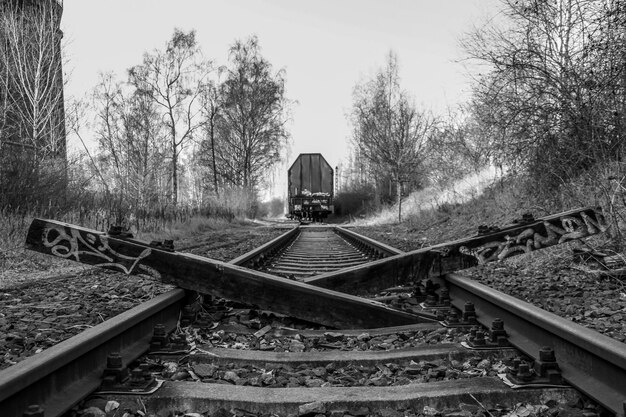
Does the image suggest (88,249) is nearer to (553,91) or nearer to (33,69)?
(553,91)

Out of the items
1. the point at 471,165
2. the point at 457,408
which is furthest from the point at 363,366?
the point at 471,165

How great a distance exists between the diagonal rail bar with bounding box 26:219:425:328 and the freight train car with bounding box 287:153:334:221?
2803cm

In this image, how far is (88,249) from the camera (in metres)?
3.70

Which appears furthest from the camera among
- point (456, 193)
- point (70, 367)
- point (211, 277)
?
point (456, 193)

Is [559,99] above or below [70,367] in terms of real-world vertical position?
above

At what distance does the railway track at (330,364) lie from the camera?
2145mm

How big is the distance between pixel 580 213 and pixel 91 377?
12.3 feet

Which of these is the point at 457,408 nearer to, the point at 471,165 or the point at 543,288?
the point at 543,288

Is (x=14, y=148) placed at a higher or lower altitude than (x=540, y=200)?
higher

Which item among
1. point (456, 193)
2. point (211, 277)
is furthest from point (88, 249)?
point (456, 193)

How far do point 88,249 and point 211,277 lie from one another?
33.3 inches

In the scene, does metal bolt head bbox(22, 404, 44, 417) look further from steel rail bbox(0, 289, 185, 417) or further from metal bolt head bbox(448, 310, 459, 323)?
metal bolt head bbox(448, 310, 459, 323)

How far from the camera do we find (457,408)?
2172mm

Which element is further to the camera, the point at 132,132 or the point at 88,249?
the point at 132,132
